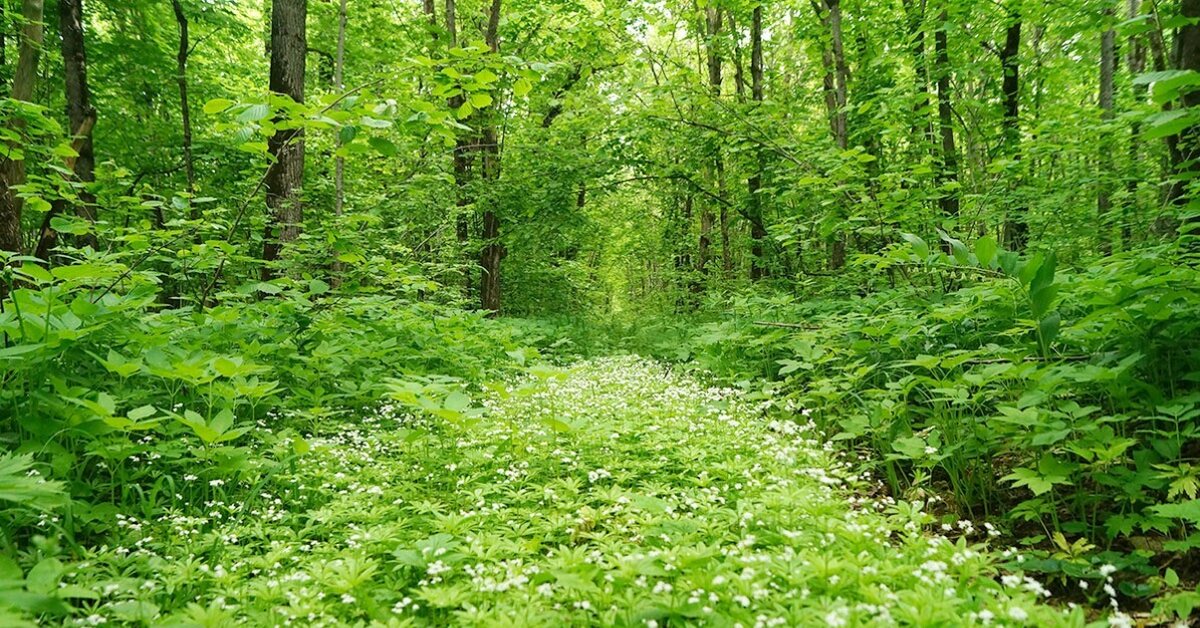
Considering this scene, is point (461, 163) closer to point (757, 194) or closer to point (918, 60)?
point (757, 194)

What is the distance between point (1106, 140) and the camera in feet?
22.4

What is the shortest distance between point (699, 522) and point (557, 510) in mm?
913

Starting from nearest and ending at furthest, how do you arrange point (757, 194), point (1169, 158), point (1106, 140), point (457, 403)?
1. point (457, 403)
2. point (1169, 158)
3. point (1106, 140)
4. point (757, 194)

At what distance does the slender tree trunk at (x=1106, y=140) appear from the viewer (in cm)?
748

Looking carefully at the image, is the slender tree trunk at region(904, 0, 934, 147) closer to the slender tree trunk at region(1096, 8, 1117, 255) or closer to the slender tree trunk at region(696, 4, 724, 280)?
the slender tree trunk at region(1096, 8, 1117, 255)

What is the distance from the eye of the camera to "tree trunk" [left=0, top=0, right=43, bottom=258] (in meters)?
5.18

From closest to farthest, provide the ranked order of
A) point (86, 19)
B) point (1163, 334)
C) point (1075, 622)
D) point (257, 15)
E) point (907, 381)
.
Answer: point (1075, 622) < point (1163, 334) < point (907, 381) < point (86, 19) < point (257, 15)

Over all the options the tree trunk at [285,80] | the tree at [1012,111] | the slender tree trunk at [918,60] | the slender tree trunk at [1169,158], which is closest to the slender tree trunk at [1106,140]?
the slender tree trunk at [1169,158]

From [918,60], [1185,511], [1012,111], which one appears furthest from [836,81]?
[1185,511]

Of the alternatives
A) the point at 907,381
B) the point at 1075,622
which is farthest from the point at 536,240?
the point at 1075,622

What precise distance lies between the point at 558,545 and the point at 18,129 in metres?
6.04

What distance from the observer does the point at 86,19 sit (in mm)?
11258

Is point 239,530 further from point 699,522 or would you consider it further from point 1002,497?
point 1002,497

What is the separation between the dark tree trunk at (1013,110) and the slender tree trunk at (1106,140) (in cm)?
93
